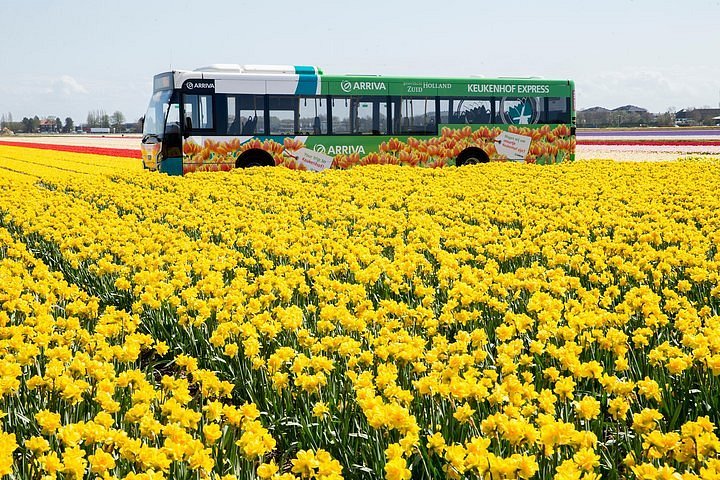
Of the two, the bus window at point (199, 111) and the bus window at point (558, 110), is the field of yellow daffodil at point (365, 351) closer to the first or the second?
the bus window at point (199, 111)

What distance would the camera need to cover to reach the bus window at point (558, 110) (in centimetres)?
2227

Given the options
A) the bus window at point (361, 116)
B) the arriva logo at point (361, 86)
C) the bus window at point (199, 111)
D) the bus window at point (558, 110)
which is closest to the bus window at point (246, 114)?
the bus window at point (199, 111)

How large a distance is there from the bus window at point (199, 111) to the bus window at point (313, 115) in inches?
91.6

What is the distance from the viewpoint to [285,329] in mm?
5059

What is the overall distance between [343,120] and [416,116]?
6.58ft

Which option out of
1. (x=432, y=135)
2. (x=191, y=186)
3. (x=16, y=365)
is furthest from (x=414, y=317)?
A: (x=432, y=135)

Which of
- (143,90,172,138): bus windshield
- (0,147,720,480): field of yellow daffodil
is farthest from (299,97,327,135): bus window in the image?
(0,147,720,480): field of yellow daffodil

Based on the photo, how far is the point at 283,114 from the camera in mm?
19516

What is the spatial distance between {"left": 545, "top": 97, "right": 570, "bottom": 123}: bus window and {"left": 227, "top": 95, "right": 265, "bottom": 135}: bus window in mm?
8136

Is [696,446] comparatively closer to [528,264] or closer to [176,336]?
[176,336]

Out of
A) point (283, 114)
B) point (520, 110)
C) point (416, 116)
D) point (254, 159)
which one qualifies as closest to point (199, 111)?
point (254, 159)

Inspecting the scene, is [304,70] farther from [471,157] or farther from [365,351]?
[365,351]

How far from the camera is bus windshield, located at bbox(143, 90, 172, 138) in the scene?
1850 centimetres

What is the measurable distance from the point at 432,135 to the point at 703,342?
57.2 ft
